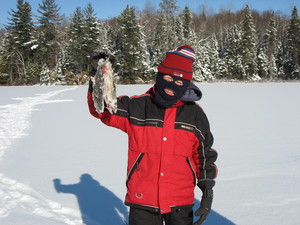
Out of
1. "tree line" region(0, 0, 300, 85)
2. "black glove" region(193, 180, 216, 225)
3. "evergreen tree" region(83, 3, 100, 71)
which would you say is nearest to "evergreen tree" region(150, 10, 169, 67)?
"tree line" region(0, 0, 300, 85)

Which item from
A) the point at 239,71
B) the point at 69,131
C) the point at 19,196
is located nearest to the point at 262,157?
the point at 19,196

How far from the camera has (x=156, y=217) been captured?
5.49ft

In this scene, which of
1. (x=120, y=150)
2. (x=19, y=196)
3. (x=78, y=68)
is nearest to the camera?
(x=19, y=196)

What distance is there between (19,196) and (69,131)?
378 cm

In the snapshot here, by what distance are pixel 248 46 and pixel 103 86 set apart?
42917mm

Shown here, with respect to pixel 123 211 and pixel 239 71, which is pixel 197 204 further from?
pixel 239 71

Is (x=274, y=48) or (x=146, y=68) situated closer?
(x=146, y=68)

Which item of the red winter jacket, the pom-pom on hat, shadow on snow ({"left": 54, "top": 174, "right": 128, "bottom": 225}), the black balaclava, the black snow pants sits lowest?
shadow on snow ({"left": 54, "top": 174, "right": 128, "bottom": 225})

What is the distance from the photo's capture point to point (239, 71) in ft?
132

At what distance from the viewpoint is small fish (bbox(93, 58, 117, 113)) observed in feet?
4.98

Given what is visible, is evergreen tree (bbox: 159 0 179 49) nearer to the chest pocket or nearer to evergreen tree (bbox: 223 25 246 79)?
evergreen tree (bbox: 223 25 246 79)

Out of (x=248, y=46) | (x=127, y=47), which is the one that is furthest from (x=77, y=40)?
(x=248, y=46)

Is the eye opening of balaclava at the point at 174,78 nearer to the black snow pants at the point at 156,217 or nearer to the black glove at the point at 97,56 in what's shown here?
the black glove at the point at 97,56

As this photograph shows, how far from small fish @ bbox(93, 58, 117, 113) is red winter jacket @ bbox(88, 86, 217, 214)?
9cm
